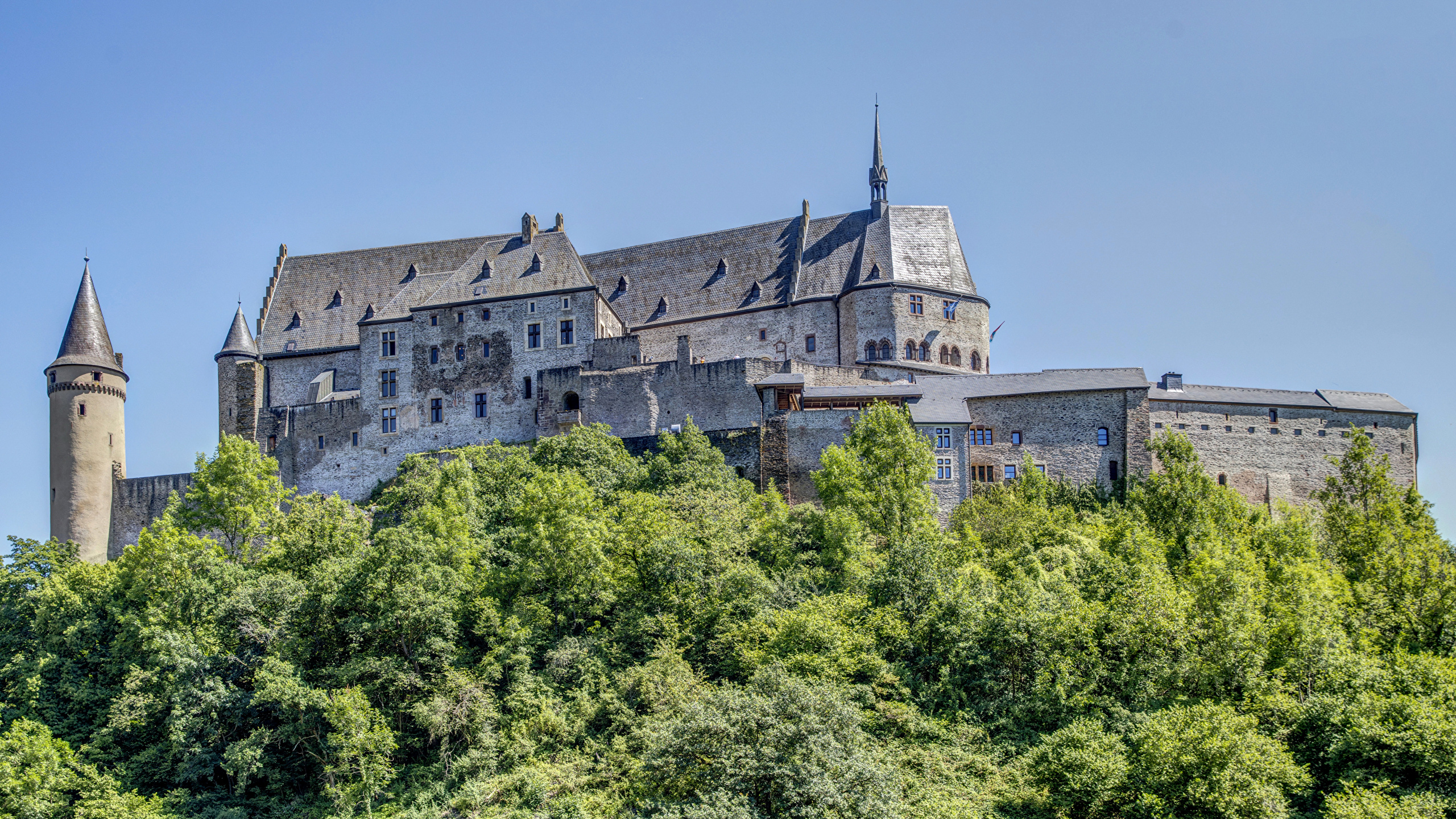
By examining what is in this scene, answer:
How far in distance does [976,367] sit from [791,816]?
123ft

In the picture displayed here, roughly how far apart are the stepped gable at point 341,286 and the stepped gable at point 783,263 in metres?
7.54

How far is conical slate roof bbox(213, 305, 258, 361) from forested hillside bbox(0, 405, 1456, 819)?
22.7 metres

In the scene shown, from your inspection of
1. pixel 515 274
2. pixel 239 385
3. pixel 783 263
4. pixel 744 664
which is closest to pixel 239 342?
pixel 239 385

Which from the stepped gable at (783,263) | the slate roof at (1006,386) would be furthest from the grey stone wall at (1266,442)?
the stepped gable at (783,263)

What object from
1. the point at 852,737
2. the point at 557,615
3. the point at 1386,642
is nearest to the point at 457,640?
the point at 557,615

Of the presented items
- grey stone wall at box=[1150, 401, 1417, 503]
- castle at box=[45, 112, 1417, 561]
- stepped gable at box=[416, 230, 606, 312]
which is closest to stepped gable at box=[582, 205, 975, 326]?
castle at box=[45, 112, 1417, 561]

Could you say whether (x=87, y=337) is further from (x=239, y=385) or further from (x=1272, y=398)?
(x=1272, y=398)

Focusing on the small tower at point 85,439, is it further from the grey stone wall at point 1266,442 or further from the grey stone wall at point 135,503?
the grey stone wall at point 1266,442

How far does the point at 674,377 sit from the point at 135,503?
23.9m

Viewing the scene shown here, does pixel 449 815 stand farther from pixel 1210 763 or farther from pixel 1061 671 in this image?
pixel 1210 763

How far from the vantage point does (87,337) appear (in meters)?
58.5

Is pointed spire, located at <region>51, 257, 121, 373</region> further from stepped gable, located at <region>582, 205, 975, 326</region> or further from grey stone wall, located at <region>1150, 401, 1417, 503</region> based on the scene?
grey stone wall, located at <region>1150, 401, 1417, 503</region>

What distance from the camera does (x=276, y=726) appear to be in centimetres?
3475

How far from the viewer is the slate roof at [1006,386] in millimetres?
49438
